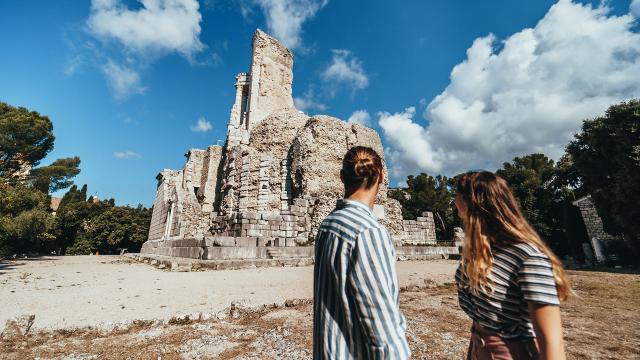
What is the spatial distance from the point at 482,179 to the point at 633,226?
17509 mm

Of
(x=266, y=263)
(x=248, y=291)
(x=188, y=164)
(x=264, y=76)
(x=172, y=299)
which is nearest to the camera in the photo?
(x=172, y=299)

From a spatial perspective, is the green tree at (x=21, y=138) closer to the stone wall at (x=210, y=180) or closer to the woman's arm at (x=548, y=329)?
the stone wall at (x=210, y=180)

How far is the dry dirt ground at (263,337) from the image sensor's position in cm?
276

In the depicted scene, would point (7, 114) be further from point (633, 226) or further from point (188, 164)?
point (633, 226)

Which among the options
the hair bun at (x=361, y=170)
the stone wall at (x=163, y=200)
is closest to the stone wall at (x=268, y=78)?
the stone wall at (x=163, y=200)

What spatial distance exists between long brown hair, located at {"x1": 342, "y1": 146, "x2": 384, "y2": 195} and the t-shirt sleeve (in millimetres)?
764

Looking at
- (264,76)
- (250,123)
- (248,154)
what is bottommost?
(248,154)

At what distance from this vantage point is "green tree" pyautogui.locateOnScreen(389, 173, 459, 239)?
99.1ft

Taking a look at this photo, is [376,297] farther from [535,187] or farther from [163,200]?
[535,187]

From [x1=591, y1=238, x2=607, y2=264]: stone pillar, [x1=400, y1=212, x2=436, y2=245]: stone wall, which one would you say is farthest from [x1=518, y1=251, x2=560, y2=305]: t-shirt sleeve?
[x1=591, y1=238, x2=607, y2=264]: stone pillar

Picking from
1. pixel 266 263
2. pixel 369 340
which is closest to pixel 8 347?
pixel 369 340

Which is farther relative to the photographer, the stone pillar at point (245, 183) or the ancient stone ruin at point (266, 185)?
the stone pillar at point (245, 183)

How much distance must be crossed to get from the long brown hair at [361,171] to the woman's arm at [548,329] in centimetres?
85

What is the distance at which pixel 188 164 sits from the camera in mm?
21422
